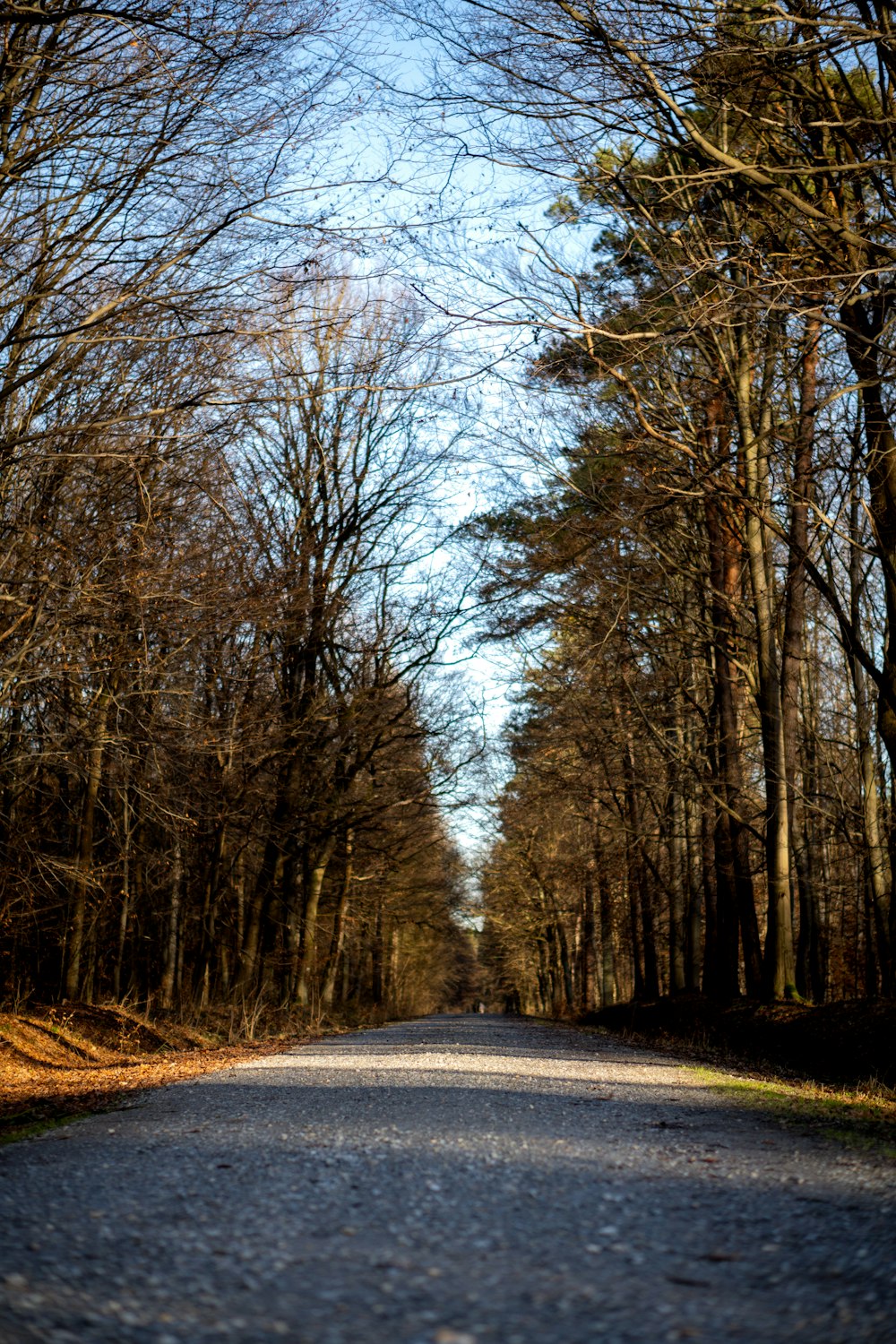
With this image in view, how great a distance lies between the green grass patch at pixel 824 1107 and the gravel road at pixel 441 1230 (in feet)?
1.26

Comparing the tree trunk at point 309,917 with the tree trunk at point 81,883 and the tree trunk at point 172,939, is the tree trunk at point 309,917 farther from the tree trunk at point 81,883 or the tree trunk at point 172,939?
the tree trunk at point 81,883

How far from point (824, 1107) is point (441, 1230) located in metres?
5.58

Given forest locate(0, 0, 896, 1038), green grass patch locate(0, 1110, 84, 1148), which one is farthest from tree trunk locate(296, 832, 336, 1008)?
green grass patch locate(0, 1110, 84, 1148)

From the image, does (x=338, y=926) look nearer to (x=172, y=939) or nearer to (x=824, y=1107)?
(x=172, y=939)

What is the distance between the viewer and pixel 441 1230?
4098mm

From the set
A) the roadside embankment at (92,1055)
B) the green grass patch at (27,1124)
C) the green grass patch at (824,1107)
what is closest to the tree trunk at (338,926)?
the roadside embankment at (92,1055)

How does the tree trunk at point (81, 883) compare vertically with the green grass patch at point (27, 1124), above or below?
above

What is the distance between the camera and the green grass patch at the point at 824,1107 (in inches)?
276

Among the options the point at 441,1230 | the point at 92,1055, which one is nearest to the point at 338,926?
the point at 92,1055

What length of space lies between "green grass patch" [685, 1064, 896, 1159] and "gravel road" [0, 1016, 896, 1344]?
385 millimetres

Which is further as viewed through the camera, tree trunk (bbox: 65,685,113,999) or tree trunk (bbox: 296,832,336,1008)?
tree trunk (bbox: 296,832,336,1008)

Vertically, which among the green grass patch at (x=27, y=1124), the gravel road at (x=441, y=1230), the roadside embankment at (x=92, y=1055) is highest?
the gravel road at (x=441, y=1230)

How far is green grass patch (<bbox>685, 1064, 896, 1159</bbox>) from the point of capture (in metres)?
7.02

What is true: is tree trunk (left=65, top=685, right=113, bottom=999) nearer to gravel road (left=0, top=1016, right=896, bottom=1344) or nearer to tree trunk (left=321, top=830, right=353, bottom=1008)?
gravel road (left=0, top=1016, right=896, bottom=1344)
